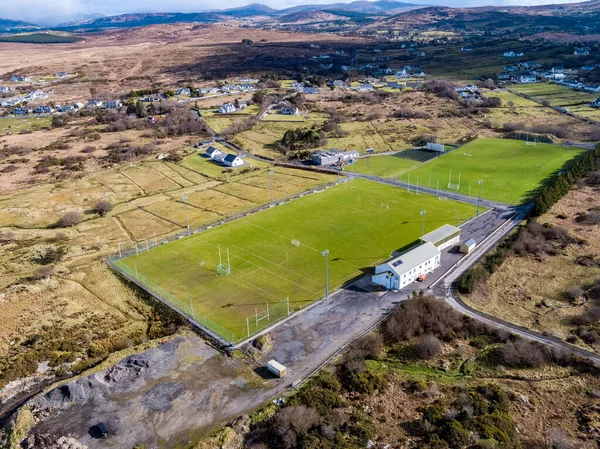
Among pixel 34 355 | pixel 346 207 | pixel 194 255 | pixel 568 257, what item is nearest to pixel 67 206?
pixel 194 255

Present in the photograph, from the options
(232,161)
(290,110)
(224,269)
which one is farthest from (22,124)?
(224,269)

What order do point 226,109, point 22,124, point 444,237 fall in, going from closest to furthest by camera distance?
point 444,237
point 22,124
point 226,109

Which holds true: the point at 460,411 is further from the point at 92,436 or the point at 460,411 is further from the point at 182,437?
the point at 92,436

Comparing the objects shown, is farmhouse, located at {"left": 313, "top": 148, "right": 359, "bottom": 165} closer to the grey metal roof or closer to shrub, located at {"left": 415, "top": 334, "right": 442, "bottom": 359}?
the grey metal roof

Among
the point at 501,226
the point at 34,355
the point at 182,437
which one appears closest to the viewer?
the point at 182,437

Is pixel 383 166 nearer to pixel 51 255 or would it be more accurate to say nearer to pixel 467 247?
pixel 467 247

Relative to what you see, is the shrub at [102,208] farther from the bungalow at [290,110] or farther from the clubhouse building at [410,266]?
the bungalow at [290,110]
